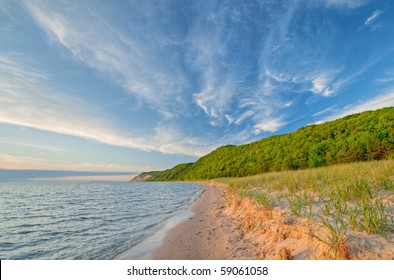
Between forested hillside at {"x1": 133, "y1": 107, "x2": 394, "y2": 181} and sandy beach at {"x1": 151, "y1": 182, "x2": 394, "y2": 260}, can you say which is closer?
sandy beach at {"x1": 151, "y1": 182, "x2": 394, "y2": 260}

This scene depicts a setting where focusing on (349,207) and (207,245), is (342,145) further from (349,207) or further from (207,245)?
(207,245)

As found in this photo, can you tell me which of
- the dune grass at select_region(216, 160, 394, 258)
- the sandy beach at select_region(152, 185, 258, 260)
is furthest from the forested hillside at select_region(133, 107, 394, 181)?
the sandy beach at select_region(152, 185, 258, 260)

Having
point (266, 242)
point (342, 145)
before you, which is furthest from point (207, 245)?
point (342, 145)

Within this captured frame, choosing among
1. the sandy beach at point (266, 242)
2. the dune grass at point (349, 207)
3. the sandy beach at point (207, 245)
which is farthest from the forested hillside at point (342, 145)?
the sandy beach at point (207, 245)

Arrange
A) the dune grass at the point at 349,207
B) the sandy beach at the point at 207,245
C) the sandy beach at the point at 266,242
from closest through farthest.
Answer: the sandy beach at the point at 266,242 < the dune grass at the point at 349,207 < the sandy beach at the point at 207,245

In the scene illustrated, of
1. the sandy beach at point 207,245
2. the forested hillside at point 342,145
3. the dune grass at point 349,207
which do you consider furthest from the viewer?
the forested hillside at point 342,145

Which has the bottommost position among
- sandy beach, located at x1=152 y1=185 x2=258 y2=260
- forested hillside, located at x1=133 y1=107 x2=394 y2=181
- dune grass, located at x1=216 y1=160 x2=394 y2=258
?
sandy beach, located at x1=152 y1=185 x2=258 y2=260

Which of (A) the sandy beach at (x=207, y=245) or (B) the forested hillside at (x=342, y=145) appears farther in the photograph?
(B) the forested hillside at (x=342, y=145)

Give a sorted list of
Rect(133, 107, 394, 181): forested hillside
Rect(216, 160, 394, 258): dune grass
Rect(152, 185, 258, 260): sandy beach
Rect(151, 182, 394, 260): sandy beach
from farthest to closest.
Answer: Rect(133, 107, 394, 181): forested hillside
Rect(152, 185, 258, 260): sandy beach
Rect(216, 160, 394, 258): dune grass
Rect(151, 182, 394, 260): sandy beach

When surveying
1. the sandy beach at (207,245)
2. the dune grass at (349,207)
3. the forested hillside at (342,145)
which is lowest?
the sandy beach at (207,245)

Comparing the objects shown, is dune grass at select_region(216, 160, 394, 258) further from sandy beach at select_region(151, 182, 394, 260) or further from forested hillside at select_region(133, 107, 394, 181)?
forested hillside at select_region(133, 107, 394, 181)

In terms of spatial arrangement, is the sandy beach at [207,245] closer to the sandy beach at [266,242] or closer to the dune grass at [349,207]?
the sandy beach at [266,242]

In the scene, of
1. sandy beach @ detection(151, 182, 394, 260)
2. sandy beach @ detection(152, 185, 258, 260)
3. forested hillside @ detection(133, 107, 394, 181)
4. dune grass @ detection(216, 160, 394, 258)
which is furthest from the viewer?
forested hillside @ detection(133, 107, 394, 181)
